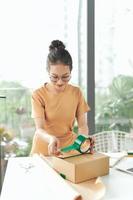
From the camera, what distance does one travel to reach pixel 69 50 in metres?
2.94

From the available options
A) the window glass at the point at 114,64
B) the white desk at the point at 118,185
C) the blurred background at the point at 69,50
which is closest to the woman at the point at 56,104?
the white desk at the point at 118,185

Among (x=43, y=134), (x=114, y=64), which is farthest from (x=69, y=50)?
(x=43, y=134)

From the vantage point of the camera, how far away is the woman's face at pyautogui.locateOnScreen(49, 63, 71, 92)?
1.88m

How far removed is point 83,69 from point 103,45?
31cm

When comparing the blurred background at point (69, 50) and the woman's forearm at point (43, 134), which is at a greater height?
the blurred background at point (69, 50)

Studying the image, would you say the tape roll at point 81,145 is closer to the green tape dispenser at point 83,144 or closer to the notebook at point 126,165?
the green tape dispenser at point 83,144

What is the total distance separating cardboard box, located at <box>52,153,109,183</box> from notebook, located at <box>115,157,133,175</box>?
114 mm

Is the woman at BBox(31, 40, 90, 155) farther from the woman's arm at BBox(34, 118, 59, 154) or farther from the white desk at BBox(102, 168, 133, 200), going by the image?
the white desk at BBox(102, 168, 133, 200)

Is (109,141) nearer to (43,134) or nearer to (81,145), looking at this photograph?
(43,134)

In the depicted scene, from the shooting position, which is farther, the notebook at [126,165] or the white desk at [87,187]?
the notebook at [126,165]

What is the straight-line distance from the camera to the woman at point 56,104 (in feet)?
6.23

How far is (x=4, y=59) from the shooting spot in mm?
2859

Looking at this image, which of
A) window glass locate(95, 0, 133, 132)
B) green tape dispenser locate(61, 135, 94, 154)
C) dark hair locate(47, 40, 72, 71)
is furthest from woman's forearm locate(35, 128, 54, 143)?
window glass locate(95, 0, 133, 132)

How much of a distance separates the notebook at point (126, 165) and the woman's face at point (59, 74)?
60cm
